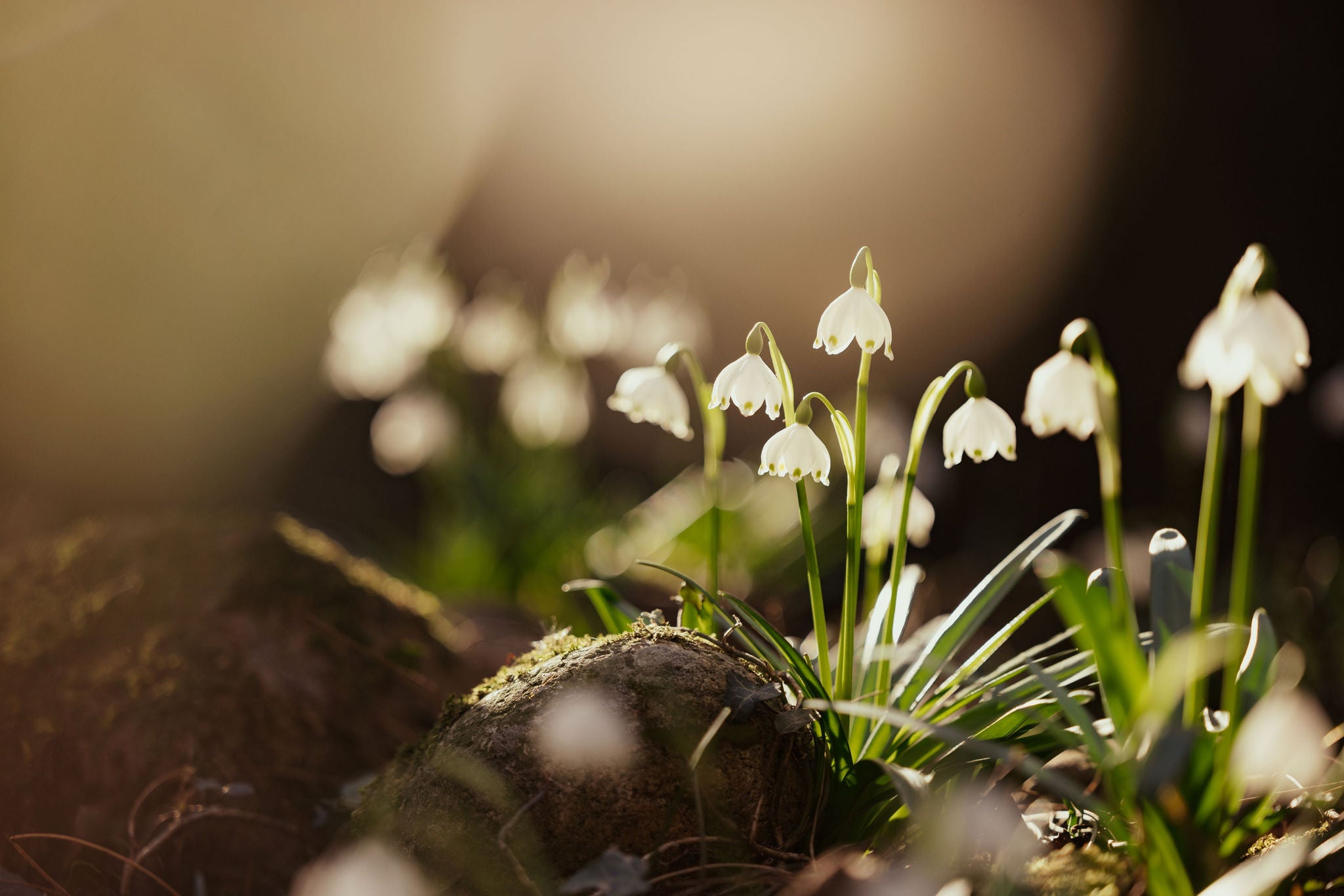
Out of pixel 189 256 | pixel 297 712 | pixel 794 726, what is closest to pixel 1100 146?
pixel 794 726

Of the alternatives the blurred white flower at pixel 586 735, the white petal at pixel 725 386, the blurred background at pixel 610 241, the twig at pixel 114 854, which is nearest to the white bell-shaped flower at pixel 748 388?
the white petal at pixel 725 386

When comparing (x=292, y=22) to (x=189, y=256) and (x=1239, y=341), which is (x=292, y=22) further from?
(x=1239, y=341)

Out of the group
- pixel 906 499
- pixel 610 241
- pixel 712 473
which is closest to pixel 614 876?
pixel 906 499

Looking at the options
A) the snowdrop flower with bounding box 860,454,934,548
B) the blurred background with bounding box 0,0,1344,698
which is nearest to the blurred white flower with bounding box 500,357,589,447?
the blurred background with bounding box 0,0,1344,698

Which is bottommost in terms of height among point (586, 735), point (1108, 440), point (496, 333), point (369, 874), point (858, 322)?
point (369, 874)

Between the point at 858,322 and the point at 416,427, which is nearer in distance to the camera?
the point at 858,322

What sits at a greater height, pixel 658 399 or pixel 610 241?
pixel 610 241

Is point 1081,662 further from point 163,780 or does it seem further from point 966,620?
point 163,780
